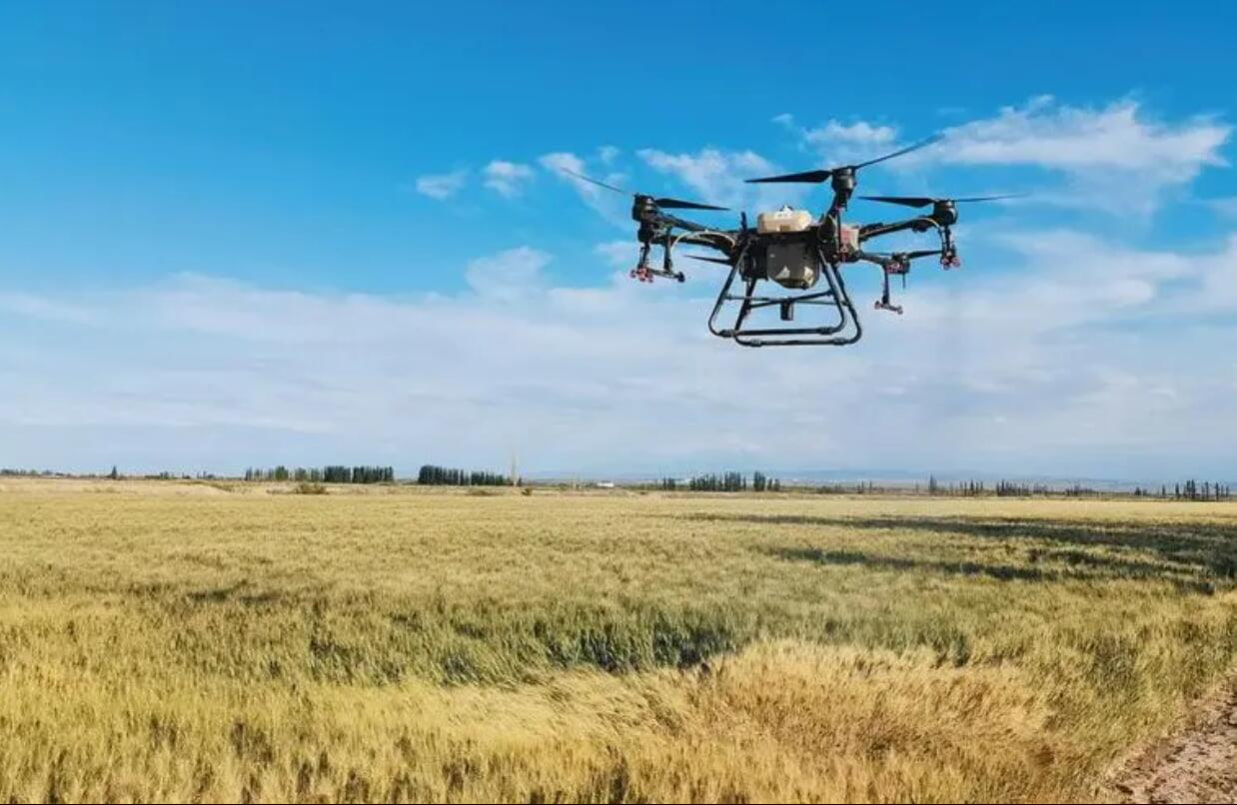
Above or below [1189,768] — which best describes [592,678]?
above

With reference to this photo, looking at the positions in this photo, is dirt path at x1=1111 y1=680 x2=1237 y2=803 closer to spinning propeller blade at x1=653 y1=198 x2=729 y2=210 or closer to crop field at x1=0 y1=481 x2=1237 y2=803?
crop field at x1=0 y1=481 x2=1237 y2=803

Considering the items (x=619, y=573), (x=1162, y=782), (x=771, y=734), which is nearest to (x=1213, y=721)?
(x=1162, y=782)

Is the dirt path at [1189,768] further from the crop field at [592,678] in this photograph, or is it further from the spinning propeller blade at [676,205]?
the spinning propeller blade at [676,205]

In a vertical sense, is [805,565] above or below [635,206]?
below

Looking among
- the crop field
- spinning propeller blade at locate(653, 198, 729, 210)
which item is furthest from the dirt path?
spinning propeller blade at locate(653, 198, 729, 210)

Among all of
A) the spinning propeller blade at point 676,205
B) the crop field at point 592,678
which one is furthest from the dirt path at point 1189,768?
the spinning propeller blade at point 676,205

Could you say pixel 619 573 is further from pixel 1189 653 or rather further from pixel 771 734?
pixel 771 734
